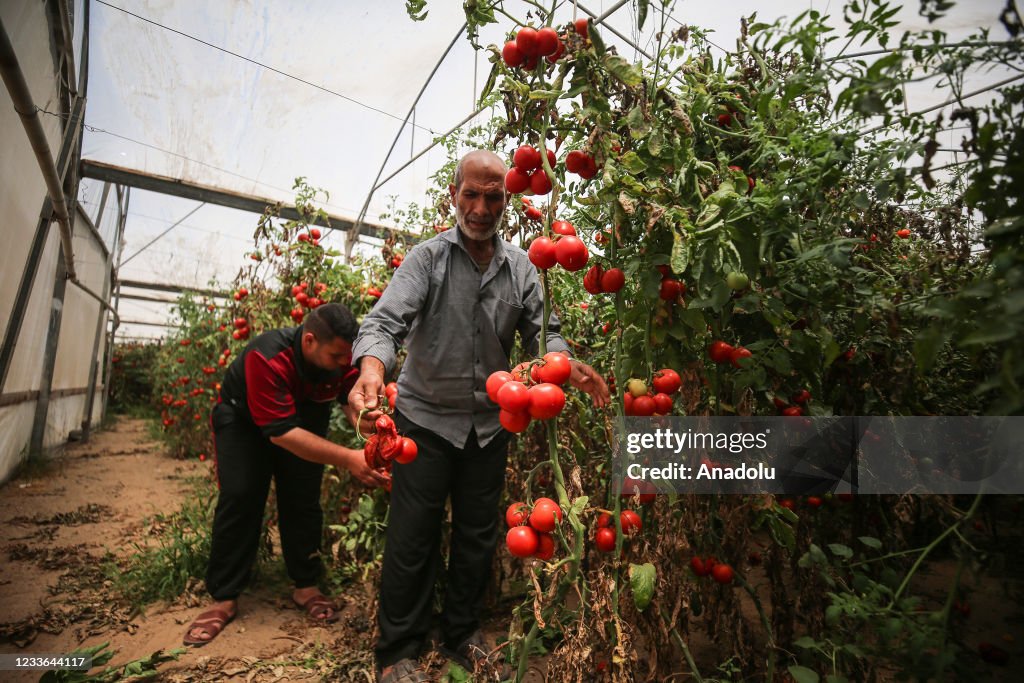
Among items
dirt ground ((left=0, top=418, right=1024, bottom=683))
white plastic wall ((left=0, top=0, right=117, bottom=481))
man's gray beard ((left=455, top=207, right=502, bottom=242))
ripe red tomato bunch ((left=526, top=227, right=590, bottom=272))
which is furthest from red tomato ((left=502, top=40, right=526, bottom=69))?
white plastic wall ((left=0, top=0, right=117, bottom=481))

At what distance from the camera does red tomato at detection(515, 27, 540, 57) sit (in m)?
1.12

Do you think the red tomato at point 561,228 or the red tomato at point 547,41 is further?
the red tomato at point 561,228

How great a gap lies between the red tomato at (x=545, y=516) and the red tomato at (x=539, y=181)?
690 millimetres

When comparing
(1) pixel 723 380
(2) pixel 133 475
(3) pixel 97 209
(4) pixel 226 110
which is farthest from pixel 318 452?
(3) pixel 97 209

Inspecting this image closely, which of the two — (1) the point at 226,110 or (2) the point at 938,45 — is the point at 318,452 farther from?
(1) the point at 226,110

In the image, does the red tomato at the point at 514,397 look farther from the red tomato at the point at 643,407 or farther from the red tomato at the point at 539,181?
the red tomato at the point at 539,181

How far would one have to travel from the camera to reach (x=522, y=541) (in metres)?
1.12

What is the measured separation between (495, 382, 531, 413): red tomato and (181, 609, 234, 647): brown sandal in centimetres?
199

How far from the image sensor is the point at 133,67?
14.4 ft

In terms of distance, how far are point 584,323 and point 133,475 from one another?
4.80 m

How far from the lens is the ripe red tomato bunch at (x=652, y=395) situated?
129 cm

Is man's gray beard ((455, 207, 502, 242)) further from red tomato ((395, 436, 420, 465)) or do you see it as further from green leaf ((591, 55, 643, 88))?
green leaf ((591, 55, 643, 88))

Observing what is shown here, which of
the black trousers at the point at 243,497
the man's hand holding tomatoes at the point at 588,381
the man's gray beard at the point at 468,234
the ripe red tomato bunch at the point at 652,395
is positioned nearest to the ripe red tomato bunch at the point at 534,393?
the man's hand holding tomatoes at the point at 588,381

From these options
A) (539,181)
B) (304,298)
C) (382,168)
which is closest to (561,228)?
(539,181)
